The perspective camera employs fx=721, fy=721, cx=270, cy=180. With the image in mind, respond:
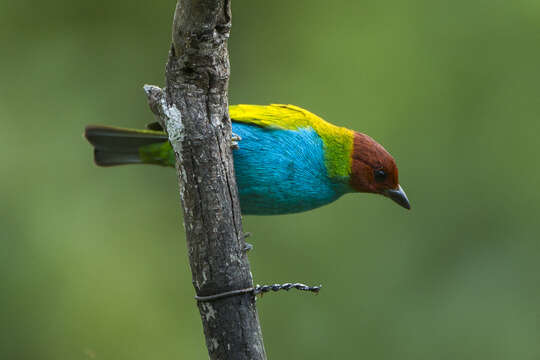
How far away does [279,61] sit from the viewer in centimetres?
705

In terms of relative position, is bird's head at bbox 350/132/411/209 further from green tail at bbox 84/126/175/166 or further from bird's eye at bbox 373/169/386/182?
green tail at bbox 84/126/175/166

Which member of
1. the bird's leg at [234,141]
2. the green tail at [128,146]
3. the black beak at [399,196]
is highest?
the green tail at [128,146]

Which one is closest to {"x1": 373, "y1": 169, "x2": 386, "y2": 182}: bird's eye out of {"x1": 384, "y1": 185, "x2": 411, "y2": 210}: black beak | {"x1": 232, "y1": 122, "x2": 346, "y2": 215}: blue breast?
{"x1": 384, "y1": 185, "x2": 411, "y2": 210}: black beak

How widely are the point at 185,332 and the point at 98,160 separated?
2.01 m

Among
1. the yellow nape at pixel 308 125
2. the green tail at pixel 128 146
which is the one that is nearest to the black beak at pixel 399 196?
the yellow nape at pixel 308 125

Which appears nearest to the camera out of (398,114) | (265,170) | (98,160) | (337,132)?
(265,170)

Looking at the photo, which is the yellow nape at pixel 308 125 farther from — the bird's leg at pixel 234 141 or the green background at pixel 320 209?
the green background at pixel 320 209

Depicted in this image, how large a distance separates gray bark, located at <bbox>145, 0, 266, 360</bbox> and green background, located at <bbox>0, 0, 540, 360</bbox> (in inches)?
105

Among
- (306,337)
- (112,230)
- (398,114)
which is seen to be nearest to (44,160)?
(112,230)

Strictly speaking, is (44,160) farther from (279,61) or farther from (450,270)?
(450,270)

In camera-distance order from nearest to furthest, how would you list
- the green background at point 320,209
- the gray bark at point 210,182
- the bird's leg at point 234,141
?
the gray bark at point 210,182 < the bird's leg at point 234,141 < the green background at point 320,209

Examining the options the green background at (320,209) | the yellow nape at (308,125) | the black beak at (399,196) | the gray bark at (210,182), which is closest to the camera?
the gray bark at (210,182)

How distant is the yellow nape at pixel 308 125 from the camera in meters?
4.18

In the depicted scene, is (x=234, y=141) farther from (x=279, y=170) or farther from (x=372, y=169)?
(x=372, y=169)
